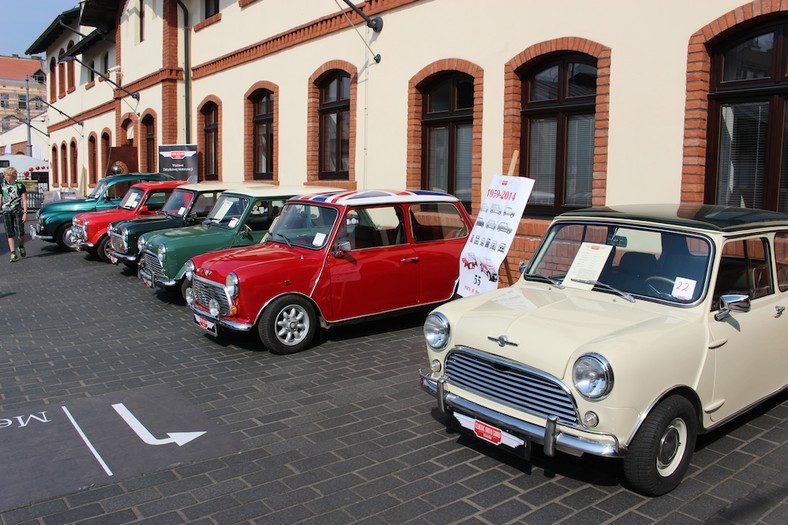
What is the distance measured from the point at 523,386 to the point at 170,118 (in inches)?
724

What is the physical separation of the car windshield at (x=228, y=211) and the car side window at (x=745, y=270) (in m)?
6.63

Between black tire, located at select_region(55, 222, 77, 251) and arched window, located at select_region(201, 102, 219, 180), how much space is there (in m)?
4.23

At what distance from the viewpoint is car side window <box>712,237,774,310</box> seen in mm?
4492

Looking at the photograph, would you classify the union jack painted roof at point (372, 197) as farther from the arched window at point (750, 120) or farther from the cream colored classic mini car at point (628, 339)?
the arched window at point (750, 120)

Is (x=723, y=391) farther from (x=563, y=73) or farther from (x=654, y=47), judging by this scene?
(x=563, y=73)

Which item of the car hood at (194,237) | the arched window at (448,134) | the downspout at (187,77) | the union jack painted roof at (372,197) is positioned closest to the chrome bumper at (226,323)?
the union jack painted roof at (372,197)

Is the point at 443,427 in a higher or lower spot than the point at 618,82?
lower

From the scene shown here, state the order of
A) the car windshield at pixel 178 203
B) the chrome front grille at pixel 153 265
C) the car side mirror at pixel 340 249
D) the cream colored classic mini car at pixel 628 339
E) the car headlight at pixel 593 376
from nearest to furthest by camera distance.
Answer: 1. the car headlight at pixel 593 376
2. the cream colored classic mini car at pixel 628 339
3. the car side mirror at pixel 340 249
4. the chrome front grille at pixel 153 265
5. the car windshield at pixel 178 203

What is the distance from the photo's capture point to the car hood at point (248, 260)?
23.3 feet

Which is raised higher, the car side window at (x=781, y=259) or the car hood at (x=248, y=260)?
the car side window at (x=781, y=259)

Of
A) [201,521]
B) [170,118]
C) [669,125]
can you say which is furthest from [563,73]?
[170,118]

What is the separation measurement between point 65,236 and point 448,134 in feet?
31.8

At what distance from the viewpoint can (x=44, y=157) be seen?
170 feet

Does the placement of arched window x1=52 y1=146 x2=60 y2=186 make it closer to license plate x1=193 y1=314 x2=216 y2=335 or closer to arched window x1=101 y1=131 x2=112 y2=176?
arched window x1=101 y1=131 x2=112 y2=176
